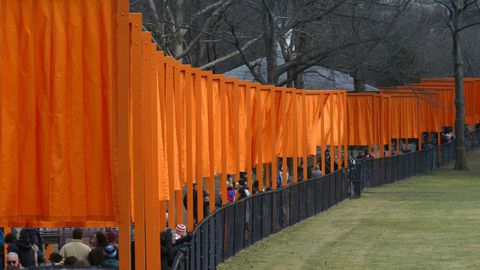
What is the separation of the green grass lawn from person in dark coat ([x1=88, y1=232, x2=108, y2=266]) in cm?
651

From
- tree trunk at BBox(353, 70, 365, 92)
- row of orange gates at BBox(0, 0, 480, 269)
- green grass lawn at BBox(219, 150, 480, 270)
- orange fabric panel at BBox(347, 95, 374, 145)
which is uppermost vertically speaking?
tree trunk at BBox(353, 70, 365, 92)

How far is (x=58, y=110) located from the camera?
10.9 meters

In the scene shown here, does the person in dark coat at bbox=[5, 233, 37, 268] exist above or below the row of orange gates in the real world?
below

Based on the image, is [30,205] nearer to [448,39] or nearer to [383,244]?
[383,244]

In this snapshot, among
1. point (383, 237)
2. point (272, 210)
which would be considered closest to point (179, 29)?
point (272, 210)

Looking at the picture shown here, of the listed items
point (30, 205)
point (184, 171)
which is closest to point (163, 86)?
point (184, 171)

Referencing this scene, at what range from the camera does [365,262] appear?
2403 cm

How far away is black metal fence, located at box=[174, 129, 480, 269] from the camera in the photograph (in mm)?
19969

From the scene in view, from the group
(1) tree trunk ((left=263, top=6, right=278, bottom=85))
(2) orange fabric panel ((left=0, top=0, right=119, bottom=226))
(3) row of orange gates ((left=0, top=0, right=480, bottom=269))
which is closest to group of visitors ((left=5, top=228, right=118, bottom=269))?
(3) row of orange gates ((left=0, top=0, right=480, bottom=269))

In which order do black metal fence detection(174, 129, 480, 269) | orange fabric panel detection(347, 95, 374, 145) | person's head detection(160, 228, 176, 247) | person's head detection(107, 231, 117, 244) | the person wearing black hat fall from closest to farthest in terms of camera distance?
the person wearing black hat → person's head detection(160, 228, 176, 247) → person's head detection(107, 231, 117, 244) → black metal fence detection(174, 129, 480, 269) → orange fabric panel detection(347, 95, 374, 145)

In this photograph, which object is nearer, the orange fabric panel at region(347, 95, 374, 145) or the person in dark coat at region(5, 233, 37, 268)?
the person in dark coat at region(5, 233, 37, 268)

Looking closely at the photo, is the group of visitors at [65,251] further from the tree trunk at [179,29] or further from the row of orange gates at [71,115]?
the tree trunk at [179,29]

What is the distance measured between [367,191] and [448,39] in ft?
164

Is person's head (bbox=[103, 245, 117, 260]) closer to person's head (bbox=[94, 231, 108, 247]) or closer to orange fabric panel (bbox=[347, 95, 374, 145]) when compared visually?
person's head (bbox=[94, 231, 108, 247])
